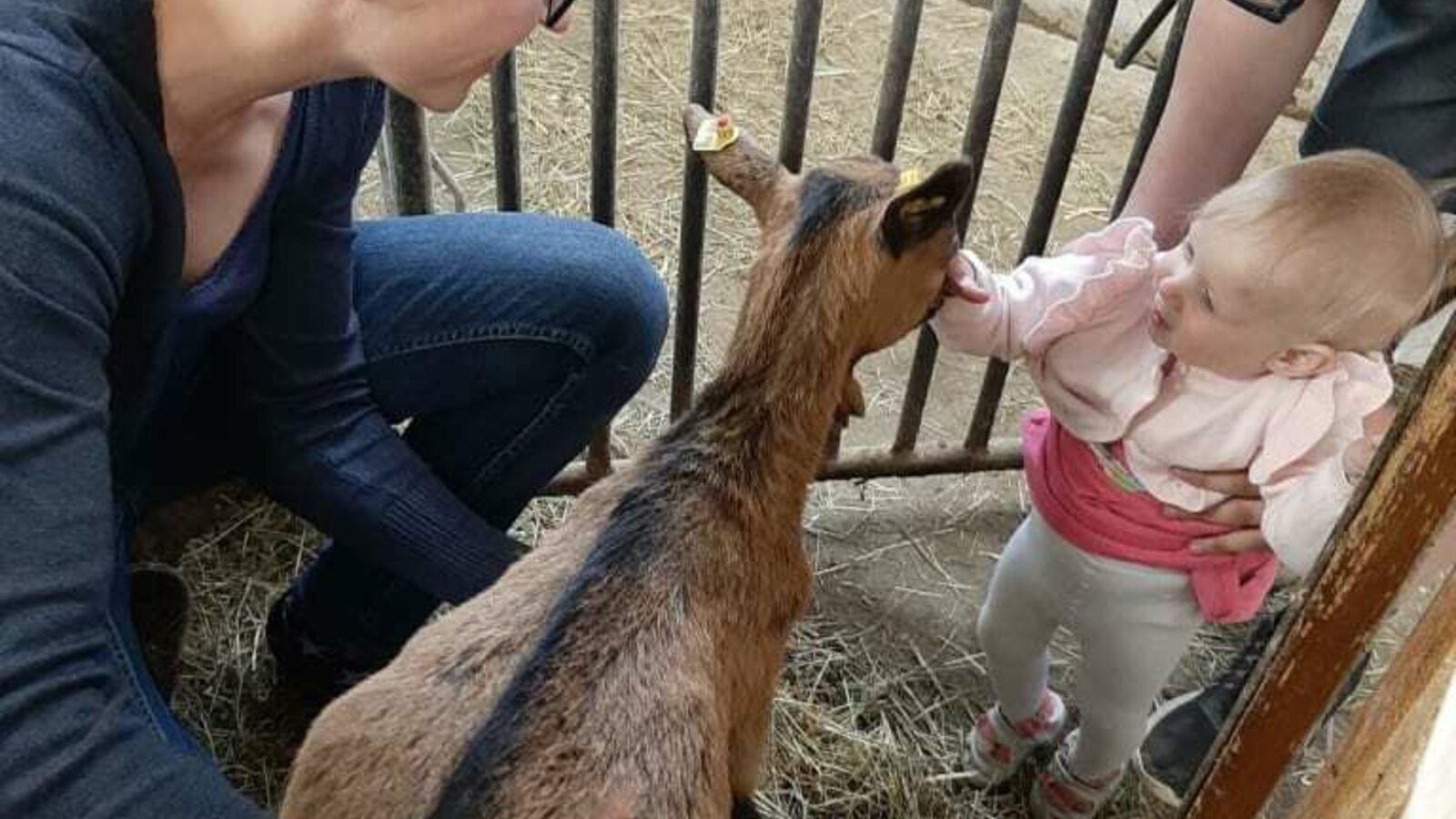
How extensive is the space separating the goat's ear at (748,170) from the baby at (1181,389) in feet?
0.96

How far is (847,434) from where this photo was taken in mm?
3600

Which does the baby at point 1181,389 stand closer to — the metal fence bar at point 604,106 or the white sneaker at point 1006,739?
the white sneaker at point 1006,739

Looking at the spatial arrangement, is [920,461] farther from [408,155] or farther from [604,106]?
[408,155]

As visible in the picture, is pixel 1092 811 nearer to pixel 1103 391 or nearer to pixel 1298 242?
pixel 1103 391

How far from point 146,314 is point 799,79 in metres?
1.23

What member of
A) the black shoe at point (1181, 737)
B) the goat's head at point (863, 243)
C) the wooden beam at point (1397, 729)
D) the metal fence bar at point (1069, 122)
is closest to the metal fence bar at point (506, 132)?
the goat's head at point (863, 243)

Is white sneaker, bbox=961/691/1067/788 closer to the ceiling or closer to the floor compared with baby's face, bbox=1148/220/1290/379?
closer to the floor

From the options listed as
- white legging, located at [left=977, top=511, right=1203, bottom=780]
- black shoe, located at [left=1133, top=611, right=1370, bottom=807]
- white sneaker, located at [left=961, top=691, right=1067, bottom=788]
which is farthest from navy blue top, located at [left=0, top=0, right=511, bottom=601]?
black shoe, located at [left=1133, top=611, right=1370, bottom=807]

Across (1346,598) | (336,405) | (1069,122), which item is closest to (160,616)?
(336,405)

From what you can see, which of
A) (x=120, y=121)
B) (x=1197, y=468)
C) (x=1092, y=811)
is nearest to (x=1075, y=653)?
(x=1092, y=811)

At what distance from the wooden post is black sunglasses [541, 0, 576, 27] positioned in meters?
0.98

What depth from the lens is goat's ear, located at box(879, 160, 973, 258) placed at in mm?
1994

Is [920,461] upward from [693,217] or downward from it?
downward

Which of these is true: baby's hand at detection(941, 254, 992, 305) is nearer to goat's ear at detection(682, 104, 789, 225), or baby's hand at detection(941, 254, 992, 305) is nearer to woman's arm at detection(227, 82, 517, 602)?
goat's ear at detection(682, 104, 789, 225)
